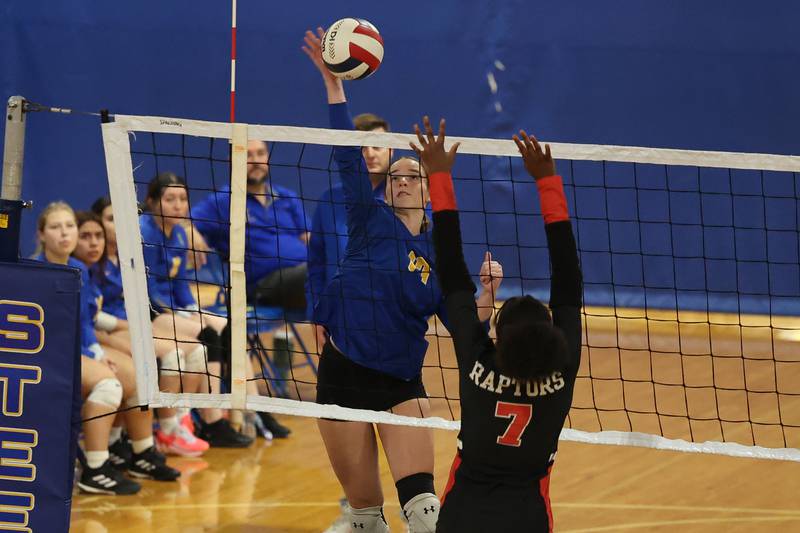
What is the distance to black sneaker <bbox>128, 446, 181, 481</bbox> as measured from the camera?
627 centimetres

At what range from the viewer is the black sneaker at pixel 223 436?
6.97 metres

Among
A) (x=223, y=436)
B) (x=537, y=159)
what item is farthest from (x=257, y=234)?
(x=537, y=159)

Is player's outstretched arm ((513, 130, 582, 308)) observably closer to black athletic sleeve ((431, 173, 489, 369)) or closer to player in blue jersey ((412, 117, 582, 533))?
player in blue jersey ((412, 117, 582, 533))

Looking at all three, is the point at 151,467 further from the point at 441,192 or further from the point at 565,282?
the point at 565,282

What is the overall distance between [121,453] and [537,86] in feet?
18.6

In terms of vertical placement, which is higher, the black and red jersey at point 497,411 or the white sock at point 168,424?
the white sock at point 168,424

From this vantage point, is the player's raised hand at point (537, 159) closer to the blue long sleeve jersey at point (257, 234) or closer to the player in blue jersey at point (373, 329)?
the player in blue jersey at point (373, 329)

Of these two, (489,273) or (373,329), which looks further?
(373,329)

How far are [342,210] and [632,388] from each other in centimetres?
321

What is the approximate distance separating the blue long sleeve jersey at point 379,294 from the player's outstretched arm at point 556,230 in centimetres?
95

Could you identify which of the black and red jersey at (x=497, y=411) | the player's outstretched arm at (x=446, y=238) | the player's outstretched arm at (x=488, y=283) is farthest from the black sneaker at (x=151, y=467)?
the player's outstretched arm at (x=446, y=238)

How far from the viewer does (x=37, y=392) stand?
4.02 m

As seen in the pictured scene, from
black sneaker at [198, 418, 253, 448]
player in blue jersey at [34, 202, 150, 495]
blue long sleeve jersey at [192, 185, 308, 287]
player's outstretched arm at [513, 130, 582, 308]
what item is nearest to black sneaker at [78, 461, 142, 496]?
player in blue jersey at [34, 202, 150, 495]

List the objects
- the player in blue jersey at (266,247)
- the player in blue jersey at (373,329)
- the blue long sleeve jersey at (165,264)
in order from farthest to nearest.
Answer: the player in blue jersey at (266,247) → the blue long sleeve jersey at (165,264) → the player in blue jersey at (373,329)
